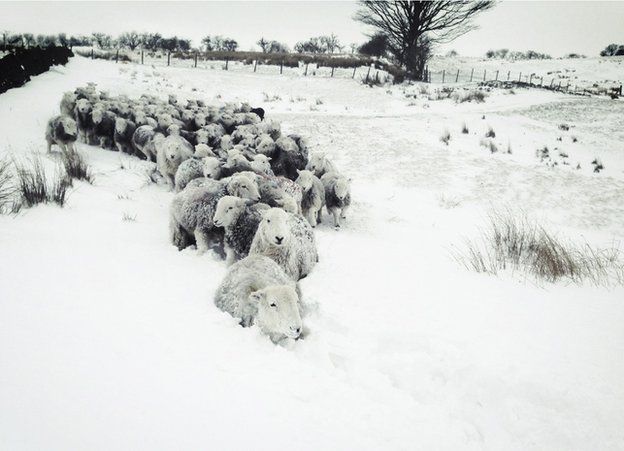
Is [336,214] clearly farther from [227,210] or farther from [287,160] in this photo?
[227,210]

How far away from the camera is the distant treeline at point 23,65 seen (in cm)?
1526

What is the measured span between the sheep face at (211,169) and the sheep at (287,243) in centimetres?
228

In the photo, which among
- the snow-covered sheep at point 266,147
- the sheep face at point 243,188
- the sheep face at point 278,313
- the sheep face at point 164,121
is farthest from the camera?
the sheep face at point 164,121

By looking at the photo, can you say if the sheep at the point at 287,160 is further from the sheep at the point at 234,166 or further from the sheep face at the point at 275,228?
the sheep face at the point at 275,228

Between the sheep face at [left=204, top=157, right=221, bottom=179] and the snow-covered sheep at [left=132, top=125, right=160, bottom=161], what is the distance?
2.75 meters

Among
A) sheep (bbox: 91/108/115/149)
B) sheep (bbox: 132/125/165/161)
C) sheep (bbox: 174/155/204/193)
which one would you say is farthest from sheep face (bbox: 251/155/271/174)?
sheep (bbox: 91/108/115/149)

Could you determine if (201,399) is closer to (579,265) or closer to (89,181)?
(579,265)

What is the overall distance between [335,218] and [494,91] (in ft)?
76.5

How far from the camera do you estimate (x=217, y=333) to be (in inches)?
122

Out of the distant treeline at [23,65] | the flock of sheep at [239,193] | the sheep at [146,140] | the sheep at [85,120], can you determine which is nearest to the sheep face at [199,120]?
the flock of sheep at [239,193]

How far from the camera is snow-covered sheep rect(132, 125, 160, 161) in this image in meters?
9.12

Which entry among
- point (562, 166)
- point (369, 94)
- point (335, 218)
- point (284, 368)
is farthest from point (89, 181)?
point (369, 94)

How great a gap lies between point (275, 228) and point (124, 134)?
25.5 ft

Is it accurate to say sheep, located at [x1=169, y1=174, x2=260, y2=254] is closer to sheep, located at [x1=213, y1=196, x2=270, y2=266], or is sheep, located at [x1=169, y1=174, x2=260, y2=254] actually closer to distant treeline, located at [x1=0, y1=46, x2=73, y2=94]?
sheep, located at [x1=213, y1=196, x2=270, y2=266]
